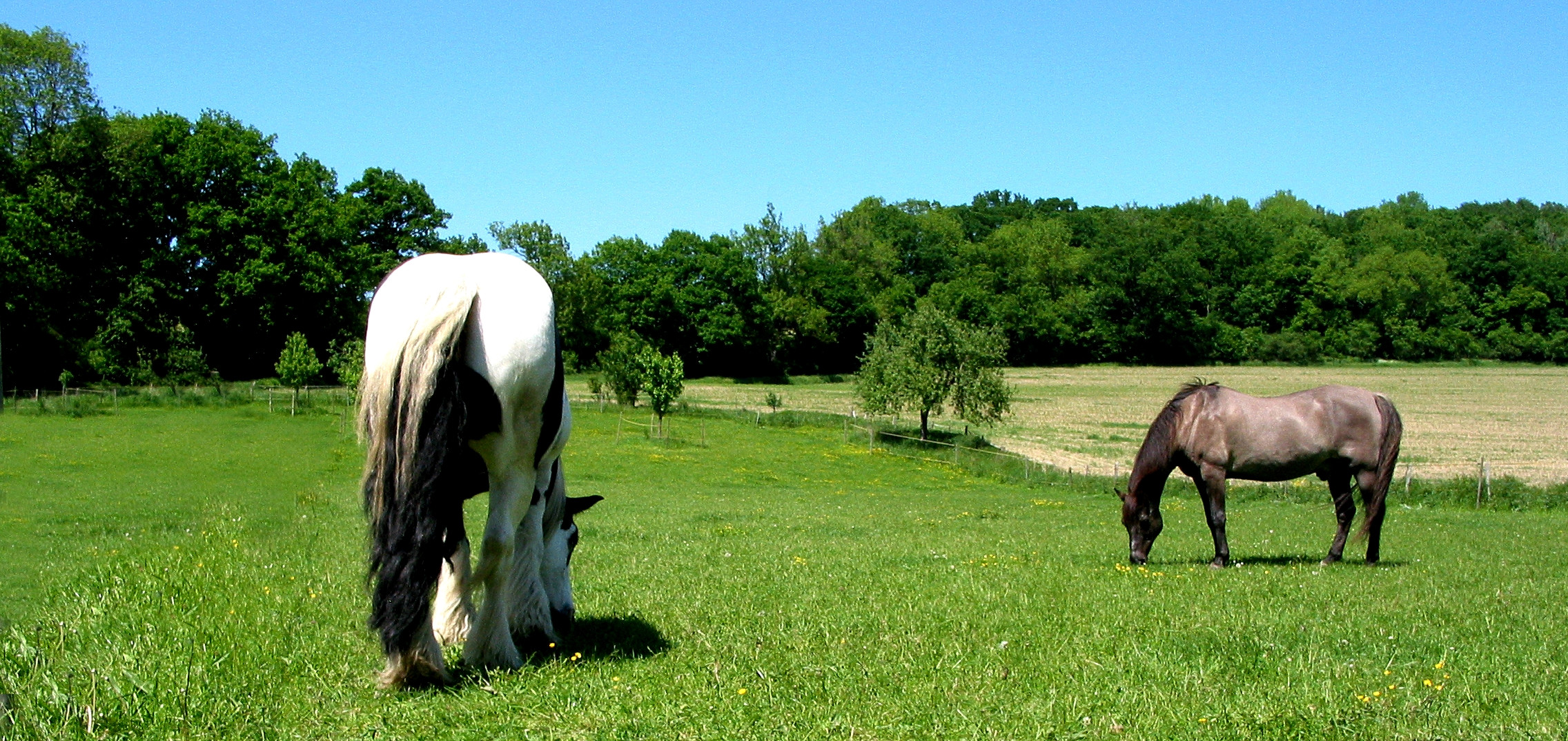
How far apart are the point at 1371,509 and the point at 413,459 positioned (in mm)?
10511

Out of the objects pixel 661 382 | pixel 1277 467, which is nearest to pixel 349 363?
pixel 661 382

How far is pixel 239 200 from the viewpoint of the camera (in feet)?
182

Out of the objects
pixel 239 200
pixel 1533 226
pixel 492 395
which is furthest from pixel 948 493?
pixel 1533 226

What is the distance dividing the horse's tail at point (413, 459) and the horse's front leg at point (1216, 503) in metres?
8.77

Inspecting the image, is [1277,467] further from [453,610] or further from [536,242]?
[536,242]

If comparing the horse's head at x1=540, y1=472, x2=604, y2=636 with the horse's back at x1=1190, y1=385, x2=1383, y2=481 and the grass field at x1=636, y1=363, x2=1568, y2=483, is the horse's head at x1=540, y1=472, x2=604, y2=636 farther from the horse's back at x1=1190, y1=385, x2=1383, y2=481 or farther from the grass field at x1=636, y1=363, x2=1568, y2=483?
the grass field at x1=636, y1=363, x2=1568, y2=483

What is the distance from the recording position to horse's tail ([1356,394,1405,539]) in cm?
1134

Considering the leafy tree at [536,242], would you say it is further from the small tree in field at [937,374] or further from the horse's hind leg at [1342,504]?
the horse's hind leg at [1342,504]

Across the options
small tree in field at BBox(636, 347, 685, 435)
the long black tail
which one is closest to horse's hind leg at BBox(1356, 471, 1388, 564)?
the long black tail

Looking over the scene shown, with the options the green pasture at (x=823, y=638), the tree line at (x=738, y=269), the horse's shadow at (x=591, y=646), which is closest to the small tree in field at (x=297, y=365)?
the tree line at (x=738, y=269)

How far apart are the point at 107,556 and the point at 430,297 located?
764 centimetres

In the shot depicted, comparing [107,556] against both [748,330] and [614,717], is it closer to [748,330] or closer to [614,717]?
[614,717]

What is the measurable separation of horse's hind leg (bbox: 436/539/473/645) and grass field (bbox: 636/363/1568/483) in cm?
2761

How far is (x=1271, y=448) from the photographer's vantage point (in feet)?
37.8
